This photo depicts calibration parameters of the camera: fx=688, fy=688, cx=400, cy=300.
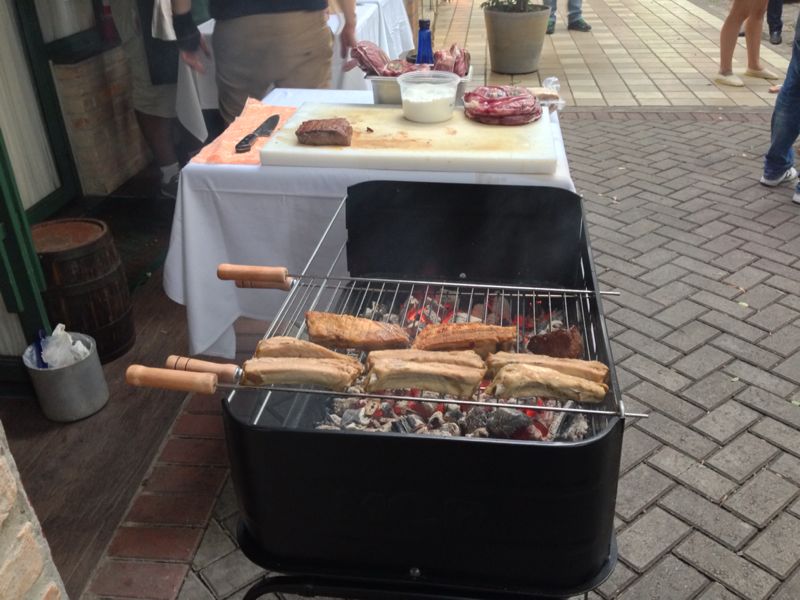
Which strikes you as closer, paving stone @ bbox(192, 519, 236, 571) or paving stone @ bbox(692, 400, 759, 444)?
paving stone @ bbox(192, 519, 236, 571)

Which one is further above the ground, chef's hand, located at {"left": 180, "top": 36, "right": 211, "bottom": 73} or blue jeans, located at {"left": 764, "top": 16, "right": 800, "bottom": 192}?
chef's hand, located at {"left": 180, "top": 36, "right": 211, "bottom": 73}

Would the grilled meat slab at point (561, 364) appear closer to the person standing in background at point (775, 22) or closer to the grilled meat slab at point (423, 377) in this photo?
the grilled meat slab at point (423, 377)

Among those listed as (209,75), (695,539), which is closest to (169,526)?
(695,539)

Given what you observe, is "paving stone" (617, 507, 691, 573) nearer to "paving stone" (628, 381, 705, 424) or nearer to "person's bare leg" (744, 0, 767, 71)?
"paving stone" (628, 381, 705, 424)

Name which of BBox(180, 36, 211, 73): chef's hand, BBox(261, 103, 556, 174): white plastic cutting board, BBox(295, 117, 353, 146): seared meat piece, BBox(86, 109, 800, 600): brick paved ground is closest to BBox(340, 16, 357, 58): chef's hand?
BBox(180, 36, 211, 73): chef's hand

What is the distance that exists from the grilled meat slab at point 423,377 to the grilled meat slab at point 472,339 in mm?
175

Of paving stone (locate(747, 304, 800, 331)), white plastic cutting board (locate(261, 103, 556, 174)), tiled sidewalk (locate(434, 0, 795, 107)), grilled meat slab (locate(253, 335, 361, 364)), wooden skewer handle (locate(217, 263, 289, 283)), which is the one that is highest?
white plastic cutting board (locate(261, 103, 556, 174))

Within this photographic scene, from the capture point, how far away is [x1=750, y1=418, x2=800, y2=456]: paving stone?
2.96 metres

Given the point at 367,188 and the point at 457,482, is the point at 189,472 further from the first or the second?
the point at 457,482

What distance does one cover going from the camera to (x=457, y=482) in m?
1.53

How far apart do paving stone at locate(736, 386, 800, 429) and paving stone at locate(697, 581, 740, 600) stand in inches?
41.5

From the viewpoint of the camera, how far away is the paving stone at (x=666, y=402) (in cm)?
315

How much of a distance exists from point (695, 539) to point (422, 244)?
58.6 inches

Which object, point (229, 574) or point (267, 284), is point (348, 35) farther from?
point (229, 574)
